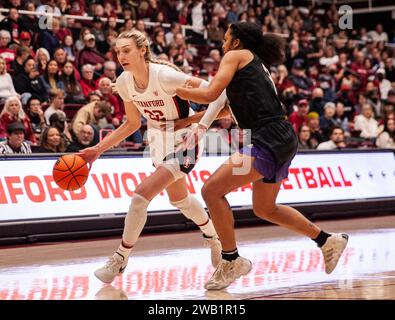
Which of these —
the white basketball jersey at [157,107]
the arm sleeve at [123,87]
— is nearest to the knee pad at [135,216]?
the white basketball jersey at [157,107]

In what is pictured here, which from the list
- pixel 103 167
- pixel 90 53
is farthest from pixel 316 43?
pixel 103 167

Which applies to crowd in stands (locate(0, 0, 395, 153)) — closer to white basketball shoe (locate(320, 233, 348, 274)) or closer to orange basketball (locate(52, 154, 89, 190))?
orange basketball (locate(52, 154, 89, 190))

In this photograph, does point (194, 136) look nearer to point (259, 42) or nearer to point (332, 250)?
point (259, 42)

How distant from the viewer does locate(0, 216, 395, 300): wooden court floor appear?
628cm

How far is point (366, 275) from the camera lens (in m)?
7.13

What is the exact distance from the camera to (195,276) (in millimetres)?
7348

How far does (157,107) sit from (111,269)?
1.45 metres

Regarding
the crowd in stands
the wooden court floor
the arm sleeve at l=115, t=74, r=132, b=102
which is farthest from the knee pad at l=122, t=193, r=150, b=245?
the crowd in stands

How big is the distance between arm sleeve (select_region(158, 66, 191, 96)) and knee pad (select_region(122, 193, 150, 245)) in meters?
0.99

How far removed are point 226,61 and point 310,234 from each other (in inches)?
63.8

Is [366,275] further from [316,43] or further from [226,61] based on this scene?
[316,43]

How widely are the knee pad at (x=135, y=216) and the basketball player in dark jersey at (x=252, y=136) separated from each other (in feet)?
2.23

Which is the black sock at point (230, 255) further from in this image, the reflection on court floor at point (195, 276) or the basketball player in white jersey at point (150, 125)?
the basketball player in white jersey at point (150, 125)

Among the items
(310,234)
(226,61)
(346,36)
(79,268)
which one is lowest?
(346,36)
